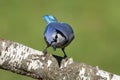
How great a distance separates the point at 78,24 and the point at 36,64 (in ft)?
12.4

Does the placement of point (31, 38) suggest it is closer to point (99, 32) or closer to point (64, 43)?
point (99, 32)

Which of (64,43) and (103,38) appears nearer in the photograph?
(64,43)

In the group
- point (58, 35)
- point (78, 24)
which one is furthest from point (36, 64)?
point (78, 24)

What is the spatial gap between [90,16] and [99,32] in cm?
35

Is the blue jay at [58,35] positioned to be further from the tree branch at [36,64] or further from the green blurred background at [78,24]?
the green blurred background at [78,24]

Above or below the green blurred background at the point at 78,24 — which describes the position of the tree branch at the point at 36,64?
below

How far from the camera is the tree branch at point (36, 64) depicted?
340cm

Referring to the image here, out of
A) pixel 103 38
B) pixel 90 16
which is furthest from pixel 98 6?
pixel 103 38

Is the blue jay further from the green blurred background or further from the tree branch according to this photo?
the green blurred background

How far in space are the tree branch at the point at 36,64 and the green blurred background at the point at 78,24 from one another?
2.80m

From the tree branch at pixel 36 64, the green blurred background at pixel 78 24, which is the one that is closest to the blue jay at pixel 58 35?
the tree branch at pixel 36 64

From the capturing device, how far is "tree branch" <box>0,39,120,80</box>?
3.40 metres

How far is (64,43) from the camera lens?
3.23 m

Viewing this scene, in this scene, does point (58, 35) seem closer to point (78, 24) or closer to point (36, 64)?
point (36, 64)
